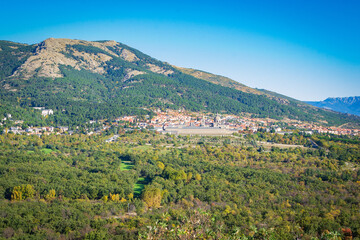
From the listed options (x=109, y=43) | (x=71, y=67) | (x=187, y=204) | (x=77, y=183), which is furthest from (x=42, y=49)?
(x=187, y=204)

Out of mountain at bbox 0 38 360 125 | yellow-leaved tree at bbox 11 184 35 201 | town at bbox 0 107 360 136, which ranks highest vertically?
mountain at bbox 0 38 360 125

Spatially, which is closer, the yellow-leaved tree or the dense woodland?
the dense woodland

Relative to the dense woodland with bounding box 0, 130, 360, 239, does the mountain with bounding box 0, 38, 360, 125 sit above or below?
above

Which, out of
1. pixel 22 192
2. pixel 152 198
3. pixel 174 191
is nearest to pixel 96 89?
pixel 22 192

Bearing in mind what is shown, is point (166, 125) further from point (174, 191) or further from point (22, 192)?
point (22, 192)

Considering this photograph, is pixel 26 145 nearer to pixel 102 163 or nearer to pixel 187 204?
pixel 102 163

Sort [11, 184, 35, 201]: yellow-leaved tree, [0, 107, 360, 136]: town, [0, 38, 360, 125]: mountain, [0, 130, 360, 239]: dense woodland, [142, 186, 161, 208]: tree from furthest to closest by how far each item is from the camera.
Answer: [0, 38, 360, 125]: mountain < [0, 107, 360, 136]: town < [142, 186, 161, 208]: tree < [11, 184, 35, 201]: yellow-leaved tree < [0, 130, 360, 239]: dense woodland

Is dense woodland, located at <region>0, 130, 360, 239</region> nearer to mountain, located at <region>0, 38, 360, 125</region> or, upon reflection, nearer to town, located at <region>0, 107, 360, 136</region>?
town, located at <region>0, 107, 360, 136</region>

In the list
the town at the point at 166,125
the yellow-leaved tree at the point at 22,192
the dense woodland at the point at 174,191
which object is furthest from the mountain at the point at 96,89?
the yellow-leaved tree at the point at 22,192

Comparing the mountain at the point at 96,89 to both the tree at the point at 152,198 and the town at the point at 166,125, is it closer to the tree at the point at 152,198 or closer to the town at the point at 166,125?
the town at the point at 166,125

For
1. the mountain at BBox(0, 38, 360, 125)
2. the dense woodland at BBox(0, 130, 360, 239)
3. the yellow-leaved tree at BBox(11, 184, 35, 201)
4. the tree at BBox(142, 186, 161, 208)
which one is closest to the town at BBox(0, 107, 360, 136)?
the mountain at BBox(0, 38, 360, 125)
